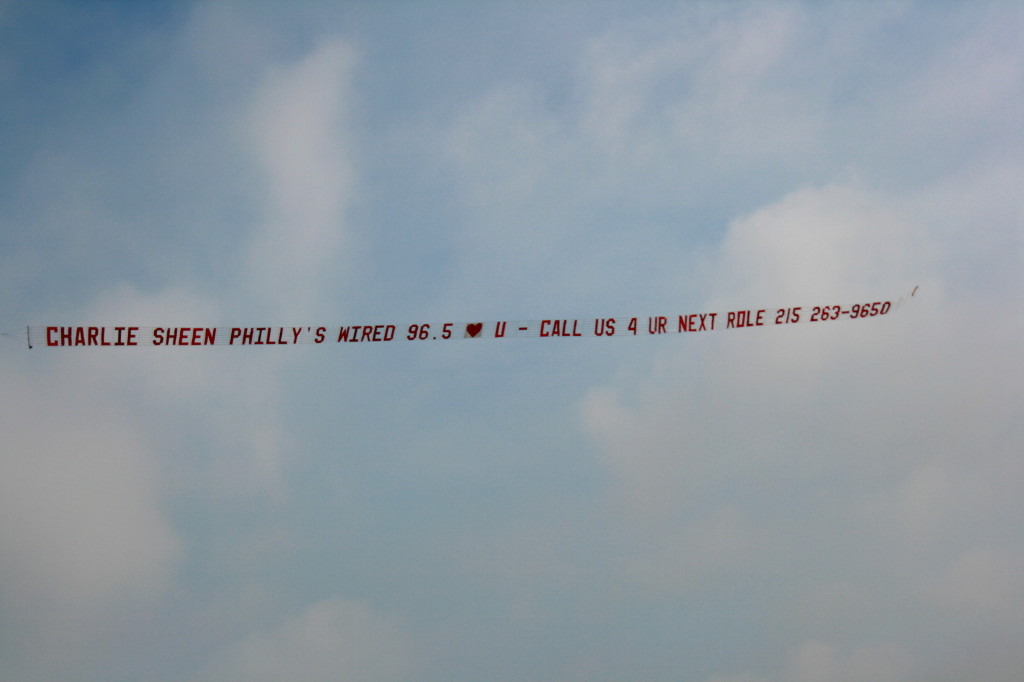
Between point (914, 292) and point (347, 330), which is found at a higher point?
point (914, 292)

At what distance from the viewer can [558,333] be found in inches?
1628

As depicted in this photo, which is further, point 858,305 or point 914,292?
point 914,292

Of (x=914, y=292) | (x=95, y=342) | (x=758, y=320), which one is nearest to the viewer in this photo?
(x=95, y=342)

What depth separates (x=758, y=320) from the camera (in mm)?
43281

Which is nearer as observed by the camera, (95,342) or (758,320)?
(95,342)

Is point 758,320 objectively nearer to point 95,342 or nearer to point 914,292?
point 914,292

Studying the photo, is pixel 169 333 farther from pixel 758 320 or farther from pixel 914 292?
pixel 914 292

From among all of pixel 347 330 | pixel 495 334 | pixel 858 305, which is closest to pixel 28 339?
pixel 347 330

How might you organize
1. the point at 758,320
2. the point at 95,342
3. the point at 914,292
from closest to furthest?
1. the point at 95,342
2. the point at 758,320
3. the point at 914,292

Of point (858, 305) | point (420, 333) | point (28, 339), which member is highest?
point (858, 305)

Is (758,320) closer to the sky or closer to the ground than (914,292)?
closer to the ground

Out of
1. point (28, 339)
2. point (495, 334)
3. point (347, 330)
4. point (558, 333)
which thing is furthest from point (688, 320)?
point (28, 339)

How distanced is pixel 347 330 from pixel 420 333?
130 inches

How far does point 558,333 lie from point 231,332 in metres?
14.8
